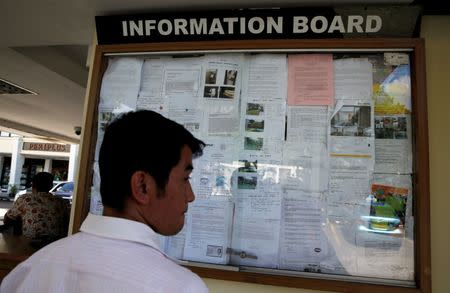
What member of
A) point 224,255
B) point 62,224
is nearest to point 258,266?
point 224,255

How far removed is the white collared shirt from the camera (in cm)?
78

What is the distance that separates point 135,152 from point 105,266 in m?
0.28

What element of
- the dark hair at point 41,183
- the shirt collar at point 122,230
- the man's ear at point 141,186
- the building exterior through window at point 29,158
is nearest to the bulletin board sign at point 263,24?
the man's ear at point 141,186

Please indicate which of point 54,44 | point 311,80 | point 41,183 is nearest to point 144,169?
point 311,80

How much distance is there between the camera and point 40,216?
3963 millimetres

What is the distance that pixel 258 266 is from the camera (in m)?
2.21

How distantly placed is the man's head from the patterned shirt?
3.29 meters

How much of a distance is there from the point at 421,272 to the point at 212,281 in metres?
1.13

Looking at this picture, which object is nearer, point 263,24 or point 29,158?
point 263,24

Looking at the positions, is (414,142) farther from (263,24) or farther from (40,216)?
(40,216)

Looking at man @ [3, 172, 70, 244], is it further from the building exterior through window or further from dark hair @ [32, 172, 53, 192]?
the building exterior through window

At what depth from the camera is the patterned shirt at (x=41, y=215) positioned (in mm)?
3920

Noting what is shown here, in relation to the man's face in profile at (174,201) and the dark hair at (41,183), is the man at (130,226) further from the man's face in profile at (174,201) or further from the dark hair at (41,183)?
the dark hair at (41,183)

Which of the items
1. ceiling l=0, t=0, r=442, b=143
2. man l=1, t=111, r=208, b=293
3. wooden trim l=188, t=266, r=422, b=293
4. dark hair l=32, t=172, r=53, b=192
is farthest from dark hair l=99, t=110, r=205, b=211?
dark hair l=32, t=172, r=53, b=192
